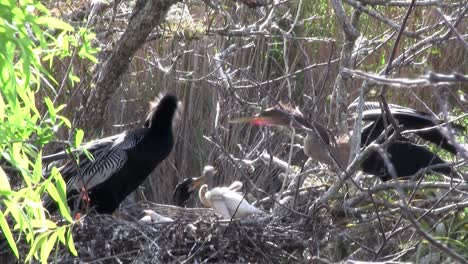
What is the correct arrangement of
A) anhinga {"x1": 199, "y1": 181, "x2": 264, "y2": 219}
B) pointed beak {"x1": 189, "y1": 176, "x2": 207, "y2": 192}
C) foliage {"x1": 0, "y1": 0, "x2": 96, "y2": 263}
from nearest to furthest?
foliage {"x1": 0, "y1": 0, "x2": 96, "y2": 263}, anhinga {"x1": 199, "y1": 181, "x2": 264, "y2": 219}, pointed beak {"x1": 189, "y1": 176, "x2": 207, "y2": 192}

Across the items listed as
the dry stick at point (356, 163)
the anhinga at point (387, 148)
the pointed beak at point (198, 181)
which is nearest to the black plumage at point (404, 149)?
the anhinga at point (387, 148)

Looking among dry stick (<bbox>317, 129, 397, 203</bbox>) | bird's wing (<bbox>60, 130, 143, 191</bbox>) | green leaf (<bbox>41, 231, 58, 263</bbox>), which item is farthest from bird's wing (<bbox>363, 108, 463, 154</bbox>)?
green leaf (<bbox>41, 231, 58, 263</bbox>)

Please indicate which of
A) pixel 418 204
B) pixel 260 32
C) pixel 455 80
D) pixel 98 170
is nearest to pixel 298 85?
pixel 98 170

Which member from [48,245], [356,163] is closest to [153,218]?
[356,163]

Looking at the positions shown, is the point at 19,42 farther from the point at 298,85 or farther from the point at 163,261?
the point at 298,85

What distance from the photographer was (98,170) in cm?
629

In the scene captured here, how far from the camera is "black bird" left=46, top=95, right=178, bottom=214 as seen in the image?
20.6 ft

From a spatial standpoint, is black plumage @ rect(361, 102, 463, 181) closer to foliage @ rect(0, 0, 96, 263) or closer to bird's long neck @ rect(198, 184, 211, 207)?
bird's long neck @ rect(198, 184, 211, 207)

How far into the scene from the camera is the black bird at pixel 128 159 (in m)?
6.29

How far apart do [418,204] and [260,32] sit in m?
1.20

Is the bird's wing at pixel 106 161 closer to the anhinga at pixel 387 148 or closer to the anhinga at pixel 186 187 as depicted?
the anhinga at pixel 186 187

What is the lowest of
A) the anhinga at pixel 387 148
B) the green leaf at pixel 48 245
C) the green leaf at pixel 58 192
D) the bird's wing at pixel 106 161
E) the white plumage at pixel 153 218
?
the white plumage at pixel 153 218

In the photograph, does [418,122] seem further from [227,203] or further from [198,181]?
[198,181]

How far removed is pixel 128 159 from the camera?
6.38 meters
